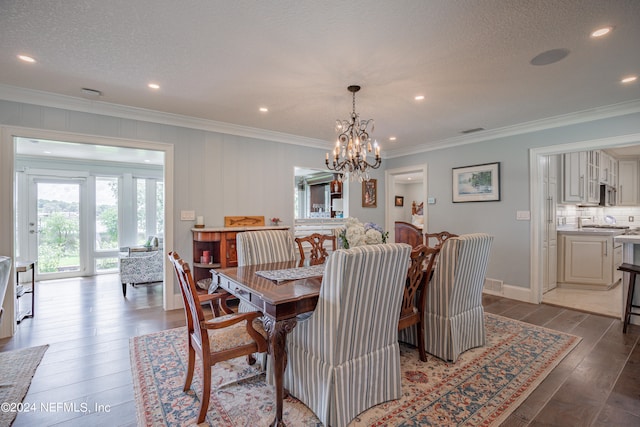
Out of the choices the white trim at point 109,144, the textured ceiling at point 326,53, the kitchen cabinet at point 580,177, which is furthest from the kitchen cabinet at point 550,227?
the white trim at point 109,144

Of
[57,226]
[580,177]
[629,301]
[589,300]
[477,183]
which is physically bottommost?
[589,300]

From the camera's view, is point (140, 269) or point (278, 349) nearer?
point (278, 349)

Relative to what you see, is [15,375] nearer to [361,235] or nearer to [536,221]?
[361,235]

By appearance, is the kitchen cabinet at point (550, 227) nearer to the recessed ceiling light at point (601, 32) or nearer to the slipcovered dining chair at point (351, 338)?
the recessed ceiling light at point (601, 32)

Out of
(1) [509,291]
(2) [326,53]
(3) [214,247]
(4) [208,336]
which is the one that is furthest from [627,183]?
(4) [208,336]

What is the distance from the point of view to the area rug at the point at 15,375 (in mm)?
1838

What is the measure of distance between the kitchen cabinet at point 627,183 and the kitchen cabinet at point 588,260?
2132mm

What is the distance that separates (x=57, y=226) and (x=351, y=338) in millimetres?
6869

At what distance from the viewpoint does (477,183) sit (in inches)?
185

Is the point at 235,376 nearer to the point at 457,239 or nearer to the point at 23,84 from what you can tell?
the point at 457,239

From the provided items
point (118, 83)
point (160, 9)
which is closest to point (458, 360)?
point (160, 9)

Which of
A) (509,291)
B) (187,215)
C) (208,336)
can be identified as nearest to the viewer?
(208,336)

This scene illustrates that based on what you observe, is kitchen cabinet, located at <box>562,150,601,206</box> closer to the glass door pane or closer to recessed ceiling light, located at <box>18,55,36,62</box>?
recessed ceiling light, located at <box>18,55,36,62</box>

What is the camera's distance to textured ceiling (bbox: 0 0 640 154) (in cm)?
179
